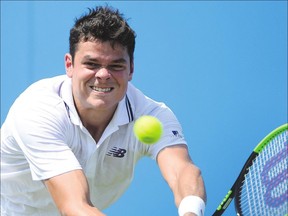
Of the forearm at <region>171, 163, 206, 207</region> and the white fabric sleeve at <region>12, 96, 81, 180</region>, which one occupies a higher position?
the white fabric sleeve at <region>12, 96, 81, 180</region>

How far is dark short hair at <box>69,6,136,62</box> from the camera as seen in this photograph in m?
1.85

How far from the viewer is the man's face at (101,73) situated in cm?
183

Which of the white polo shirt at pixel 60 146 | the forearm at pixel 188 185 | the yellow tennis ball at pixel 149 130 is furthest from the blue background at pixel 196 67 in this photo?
the yellow tennis ball at pixel 149 130

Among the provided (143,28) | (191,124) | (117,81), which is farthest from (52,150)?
(143,28)

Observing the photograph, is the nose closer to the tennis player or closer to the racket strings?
the tennis player

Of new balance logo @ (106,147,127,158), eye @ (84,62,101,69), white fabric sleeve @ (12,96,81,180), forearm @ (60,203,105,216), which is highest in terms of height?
eye @ (84,62,101,69)

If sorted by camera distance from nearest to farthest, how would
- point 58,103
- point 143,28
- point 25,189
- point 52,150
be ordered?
1. point 52,150
2. point 58,103
3. point 25,189
4. point 143,28

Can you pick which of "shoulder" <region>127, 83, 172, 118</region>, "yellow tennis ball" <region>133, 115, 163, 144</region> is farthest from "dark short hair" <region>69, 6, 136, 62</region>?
"yellow tennis ball" <region>133, 115, 163, 144</region>

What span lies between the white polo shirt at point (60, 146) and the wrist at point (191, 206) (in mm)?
255

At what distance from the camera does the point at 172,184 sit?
181cm

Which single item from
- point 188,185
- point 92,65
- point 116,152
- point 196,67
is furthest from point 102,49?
point 196,67

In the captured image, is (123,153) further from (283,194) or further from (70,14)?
(70,14)

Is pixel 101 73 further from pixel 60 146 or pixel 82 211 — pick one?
pixel 82 211

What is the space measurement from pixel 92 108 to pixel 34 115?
173mm
